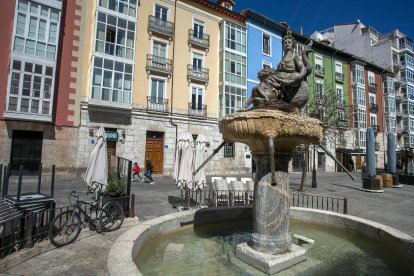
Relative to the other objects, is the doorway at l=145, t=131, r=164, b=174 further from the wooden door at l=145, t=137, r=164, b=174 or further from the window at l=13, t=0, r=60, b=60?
the window at l=13, t=0, r=60, b=60

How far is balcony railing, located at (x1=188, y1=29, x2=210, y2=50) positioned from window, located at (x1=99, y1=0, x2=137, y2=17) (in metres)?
5.17

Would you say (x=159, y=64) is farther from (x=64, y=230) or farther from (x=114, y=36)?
(x=64, y=230)

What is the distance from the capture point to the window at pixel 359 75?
3494 centimetres

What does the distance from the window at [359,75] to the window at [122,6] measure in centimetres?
3075

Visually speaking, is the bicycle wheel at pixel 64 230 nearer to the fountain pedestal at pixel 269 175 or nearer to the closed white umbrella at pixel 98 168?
the closed white umbrella at pixel 98 168

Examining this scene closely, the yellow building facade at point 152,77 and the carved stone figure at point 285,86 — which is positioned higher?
the yellow building facade at point 152,77

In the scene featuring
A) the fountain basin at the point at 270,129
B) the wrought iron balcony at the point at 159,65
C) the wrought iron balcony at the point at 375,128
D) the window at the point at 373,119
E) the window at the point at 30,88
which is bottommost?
the fountain basin at the point at 270,129

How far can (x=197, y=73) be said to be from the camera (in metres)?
22.1

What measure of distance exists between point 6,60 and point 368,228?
19.0 metres

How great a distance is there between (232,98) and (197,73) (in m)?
4.07

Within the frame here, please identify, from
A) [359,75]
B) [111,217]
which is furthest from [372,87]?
[111,217]

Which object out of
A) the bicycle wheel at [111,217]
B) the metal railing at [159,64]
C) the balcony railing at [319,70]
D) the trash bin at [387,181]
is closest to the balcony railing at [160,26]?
the metal railing at [159,64]

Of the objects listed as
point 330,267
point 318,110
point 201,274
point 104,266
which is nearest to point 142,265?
point 104,266

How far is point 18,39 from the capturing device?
1466cm
